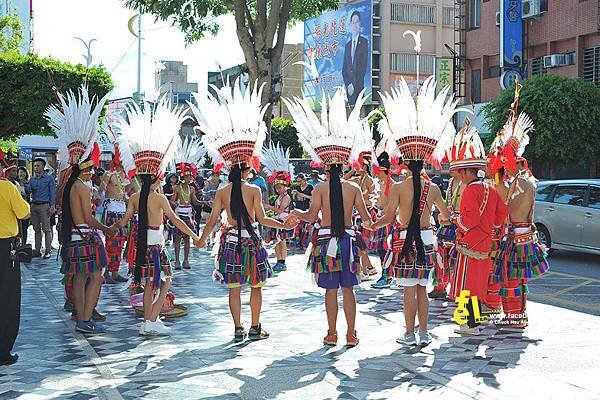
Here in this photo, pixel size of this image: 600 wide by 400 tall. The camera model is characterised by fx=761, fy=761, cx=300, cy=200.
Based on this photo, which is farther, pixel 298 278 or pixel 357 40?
pixel 357 40

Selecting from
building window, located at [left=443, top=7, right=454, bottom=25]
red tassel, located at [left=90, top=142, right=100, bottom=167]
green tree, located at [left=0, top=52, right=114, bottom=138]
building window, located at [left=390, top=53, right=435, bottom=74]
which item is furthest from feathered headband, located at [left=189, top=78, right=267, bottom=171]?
building window, located at [left=443, top=7, right=454, bottom=25]

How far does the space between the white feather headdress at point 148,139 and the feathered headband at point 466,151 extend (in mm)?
3099

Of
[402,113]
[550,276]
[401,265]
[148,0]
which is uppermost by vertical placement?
[148,0]

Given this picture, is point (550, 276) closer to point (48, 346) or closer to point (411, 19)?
point (48, 346)

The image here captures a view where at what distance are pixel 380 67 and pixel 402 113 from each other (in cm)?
4615

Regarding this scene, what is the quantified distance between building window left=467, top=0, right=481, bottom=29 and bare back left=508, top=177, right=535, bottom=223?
2438 cm

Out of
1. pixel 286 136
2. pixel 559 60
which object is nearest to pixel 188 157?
pixel 559 60

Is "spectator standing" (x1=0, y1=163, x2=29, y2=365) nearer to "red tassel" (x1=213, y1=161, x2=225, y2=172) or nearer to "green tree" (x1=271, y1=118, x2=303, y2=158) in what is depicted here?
"red tassel" (x1=213, y1=161, x2=225, y2=172)

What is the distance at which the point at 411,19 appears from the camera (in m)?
Result: 53.5

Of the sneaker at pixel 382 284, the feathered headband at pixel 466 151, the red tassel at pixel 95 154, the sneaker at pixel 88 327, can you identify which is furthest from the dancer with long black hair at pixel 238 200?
the sneaker at pixel 382 284

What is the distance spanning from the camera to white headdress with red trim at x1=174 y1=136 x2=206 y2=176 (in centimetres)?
1402

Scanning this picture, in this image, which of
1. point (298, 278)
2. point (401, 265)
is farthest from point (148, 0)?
point (401, 265)

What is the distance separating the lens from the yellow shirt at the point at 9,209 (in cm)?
700

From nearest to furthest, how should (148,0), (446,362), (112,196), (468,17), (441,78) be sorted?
(446,362) < (112,196) < (148,0) < (468,17) < (441,78)
